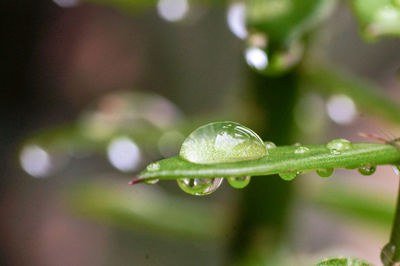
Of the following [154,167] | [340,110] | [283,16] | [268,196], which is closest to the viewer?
[154,167]

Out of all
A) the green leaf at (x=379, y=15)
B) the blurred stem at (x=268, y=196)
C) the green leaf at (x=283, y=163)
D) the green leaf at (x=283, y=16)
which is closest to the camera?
the green leaf at (x=283, y=163)

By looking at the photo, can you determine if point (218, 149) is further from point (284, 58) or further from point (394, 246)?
point (284, 58)

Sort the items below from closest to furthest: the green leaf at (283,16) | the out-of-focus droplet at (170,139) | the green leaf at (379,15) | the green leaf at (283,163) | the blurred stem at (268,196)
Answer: the green leaf at (283,163) → the green leaf at (379,15) → the green leaf at (283,16) → the blurred stem at (268,196) → the out-of-focus droplet at (170,139)

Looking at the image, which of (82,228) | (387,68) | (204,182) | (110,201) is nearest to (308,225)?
(387,68)

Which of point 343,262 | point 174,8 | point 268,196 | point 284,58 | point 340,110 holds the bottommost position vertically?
point 343,262

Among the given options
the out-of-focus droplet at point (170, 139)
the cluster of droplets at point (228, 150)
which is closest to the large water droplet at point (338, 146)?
the cluster of droplets at point (228, 150)

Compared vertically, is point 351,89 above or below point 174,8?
below

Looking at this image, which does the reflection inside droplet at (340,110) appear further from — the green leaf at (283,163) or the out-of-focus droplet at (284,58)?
the green leaf at (283,163)

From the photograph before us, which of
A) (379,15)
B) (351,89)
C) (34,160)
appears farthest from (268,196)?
(34,160)
